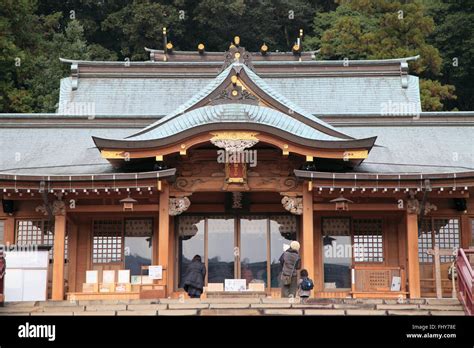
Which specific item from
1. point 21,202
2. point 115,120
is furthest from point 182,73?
point 21,202

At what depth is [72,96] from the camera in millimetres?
32656

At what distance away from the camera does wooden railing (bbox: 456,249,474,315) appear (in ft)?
57.6

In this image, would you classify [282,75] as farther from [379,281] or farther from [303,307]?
[303,307]

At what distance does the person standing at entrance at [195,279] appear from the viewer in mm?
21766

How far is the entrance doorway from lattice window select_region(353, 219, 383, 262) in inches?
69.8

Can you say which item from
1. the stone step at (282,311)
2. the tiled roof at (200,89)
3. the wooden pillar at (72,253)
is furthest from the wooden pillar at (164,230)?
the tiled roof at (200,89)

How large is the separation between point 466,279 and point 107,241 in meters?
11.0

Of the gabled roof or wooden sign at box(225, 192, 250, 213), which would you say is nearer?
wooden sign at box(225, 192, 250, 213)

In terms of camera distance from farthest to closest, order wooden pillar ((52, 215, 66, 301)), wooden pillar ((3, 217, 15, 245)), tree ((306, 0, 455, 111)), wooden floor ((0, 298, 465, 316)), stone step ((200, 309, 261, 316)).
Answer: tree ((306, 0, 455, 111))
wooden pillar ((3, 217, 15, 245))
wooden pillar ((52, 215, 66, 301))
wooden floor ((0, 298, 465, 316))
stone step ((200, 309, 261, 316))

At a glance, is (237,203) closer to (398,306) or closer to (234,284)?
(234,284)

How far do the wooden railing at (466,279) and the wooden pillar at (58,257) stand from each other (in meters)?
10.3

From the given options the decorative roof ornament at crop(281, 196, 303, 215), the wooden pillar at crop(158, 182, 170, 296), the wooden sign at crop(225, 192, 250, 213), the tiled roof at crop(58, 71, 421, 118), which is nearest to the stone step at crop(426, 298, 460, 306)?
the decorative roof ornament at crop(281, 196, 303, 215)

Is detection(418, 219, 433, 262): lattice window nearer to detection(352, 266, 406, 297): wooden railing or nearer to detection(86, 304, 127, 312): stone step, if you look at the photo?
detection(352, 266, 406, 297): wooden railing

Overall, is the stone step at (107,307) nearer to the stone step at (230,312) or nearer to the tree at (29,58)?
the stone step at (230,312)
